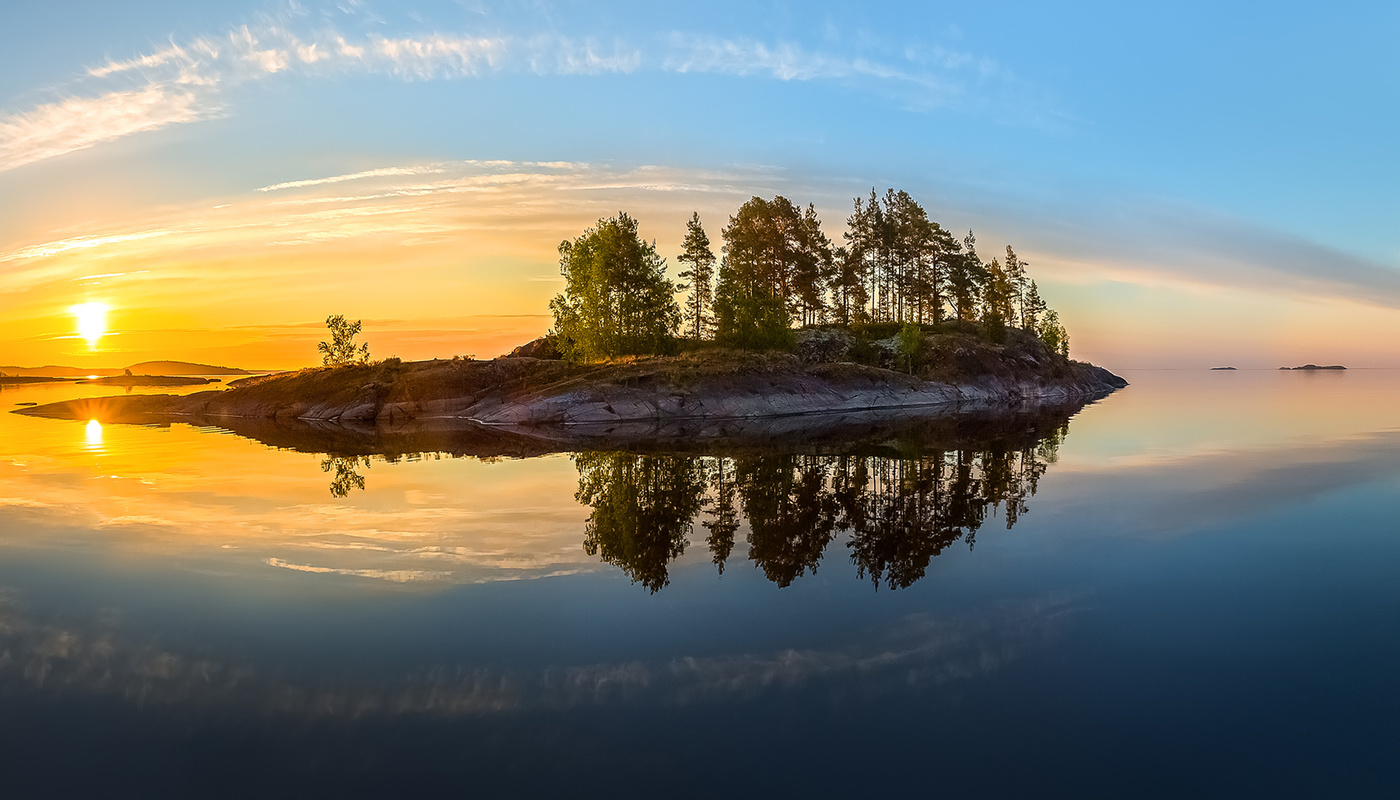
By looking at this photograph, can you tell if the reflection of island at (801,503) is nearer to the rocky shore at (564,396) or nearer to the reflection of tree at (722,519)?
the reflection of tree at (722,519)

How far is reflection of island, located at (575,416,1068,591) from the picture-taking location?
17641 mm

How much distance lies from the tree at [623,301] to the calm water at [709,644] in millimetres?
59742

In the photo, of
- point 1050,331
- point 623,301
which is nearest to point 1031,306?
point 1050,331

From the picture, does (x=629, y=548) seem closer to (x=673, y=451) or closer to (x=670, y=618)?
(x=670, y=618)

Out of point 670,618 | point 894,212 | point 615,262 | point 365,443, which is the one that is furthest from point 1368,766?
point 894,212

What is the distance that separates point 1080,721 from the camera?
9.17 m

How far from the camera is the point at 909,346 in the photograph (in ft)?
332

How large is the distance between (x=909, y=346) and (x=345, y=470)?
79.8m

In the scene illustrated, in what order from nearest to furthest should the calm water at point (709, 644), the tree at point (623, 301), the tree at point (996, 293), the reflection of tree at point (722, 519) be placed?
1. the calm water at point (709, 644)
2. the reflection of tree at point (722, 519)
3. the tree at point (623, 301)
4. the tree at point (996, 293)

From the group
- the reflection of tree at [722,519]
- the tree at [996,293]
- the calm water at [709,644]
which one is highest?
the tree at [996,293]

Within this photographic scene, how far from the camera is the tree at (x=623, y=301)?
85.2m

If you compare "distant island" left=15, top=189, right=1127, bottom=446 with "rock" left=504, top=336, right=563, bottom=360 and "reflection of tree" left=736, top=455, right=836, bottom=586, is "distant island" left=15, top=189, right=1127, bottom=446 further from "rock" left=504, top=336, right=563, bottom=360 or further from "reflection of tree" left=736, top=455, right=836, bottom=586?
"reflection of tree" left=736, top=455, right=836, bottom=586

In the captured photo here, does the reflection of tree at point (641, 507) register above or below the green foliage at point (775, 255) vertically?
below

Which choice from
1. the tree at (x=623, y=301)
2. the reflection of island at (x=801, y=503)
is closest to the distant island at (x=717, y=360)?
the tree at (x=623, y=301)
